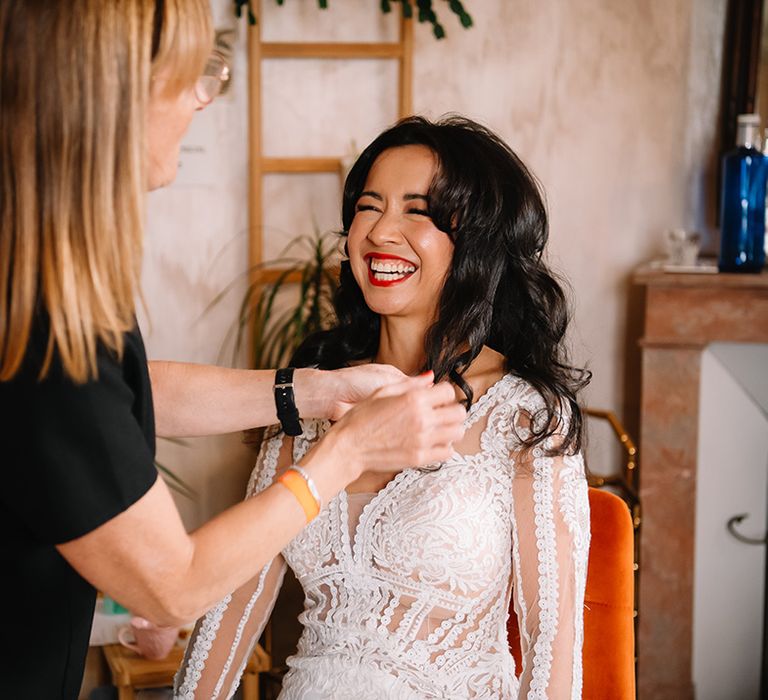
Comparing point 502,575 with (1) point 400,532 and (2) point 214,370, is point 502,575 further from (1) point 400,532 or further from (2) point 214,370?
(2) point 214,370

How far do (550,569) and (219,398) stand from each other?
0.58 m

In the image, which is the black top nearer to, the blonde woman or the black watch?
the blonde woman

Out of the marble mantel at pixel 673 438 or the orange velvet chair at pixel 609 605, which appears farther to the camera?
the marble mantel at pixel 673 438

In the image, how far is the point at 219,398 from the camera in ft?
5.36

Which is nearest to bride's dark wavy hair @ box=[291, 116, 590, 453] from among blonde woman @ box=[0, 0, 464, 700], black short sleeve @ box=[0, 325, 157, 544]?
blonde woman @ box=[0, 0, 464, 700]

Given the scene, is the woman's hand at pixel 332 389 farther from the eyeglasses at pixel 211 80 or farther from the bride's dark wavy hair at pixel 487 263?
the eyeglasses at pixel 211 80

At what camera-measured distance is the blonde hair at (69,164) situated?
3.39ft

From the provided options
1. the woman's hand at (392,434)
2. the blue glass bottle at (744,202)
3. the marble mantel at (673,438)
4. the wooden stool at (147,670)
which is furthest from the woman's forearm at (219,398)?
the blue glass bottle at (744,202)

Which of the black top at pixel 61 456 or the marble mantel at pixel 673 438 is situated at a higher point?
the black top at pixel 61 456

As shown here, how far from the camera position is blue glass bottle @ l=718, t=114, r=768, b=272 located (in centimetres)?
290

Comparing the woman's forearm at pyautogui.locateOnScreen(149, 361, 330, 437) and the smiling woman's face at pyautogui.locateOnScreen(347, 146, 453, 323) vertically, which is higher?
the smiling woman's face at pyautogui.locateOnScreen(347, 146, 453, 323)

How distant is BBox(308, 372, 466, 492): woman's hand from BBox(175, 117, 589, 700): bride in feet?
1.29

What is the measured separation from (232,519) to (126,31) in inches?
21.5

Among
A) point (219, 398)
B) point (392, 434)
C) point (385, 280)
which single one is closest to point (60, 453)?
point (392, 434)
